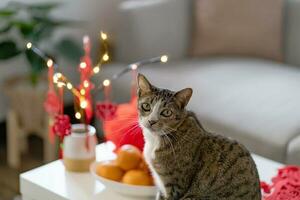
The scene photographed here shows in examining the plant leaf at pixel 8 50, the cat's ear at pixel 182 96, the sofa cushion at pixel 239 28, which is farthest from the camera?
the sofa cushion at pixel 239 28

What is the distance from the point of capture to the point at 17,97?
276cm

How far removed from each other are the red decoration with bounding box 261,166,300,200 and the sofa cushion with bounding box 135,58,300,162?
417 millimetres

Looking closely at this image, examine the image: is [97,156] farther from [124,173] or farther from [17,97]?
[17,97]

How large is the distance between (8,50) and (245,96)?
1.13 m

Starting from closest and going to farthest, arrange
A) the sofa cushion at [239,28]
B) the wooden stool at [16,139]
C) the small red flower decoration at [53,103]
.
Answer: the small red flower decoration at [53,103] < the wooden stool at [16,139] < the sofa cushion at [239,28]

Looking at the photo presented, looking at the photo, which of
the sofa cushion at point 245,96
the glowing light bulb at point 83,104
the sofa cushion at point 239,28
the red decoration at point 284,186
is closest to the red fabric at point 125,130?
the glowing light bulb at point 83,104

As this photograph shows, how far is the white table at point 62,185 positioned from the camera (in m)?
1.72

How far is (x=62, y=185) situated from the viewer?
69.6 inches

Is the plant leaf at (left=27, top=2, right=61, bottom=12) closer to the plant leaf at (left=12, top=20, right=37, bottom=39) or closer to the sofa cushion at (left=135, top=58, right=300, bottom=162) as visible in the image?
the plant leaf at (left=12, top=20, right=37, bottom=39)

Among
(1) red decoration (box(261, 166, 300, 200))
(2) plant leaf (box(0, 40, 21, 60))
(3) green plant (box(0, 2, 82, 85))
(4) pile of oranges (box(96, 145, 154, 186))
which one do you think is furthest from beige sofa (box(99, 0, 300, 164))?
(4) pile of oranges (box(96, 145, 154, 186))

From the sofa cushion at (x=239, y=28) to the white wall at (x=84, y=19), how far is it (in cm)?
56

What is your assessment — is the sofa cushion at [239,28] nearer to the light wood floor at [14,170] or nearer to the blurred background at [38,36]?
the blurred background at [38,36]

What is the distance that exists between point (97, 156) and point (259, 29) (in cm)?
136

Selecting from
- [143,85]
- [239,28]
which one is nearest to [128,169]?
[143,85]
